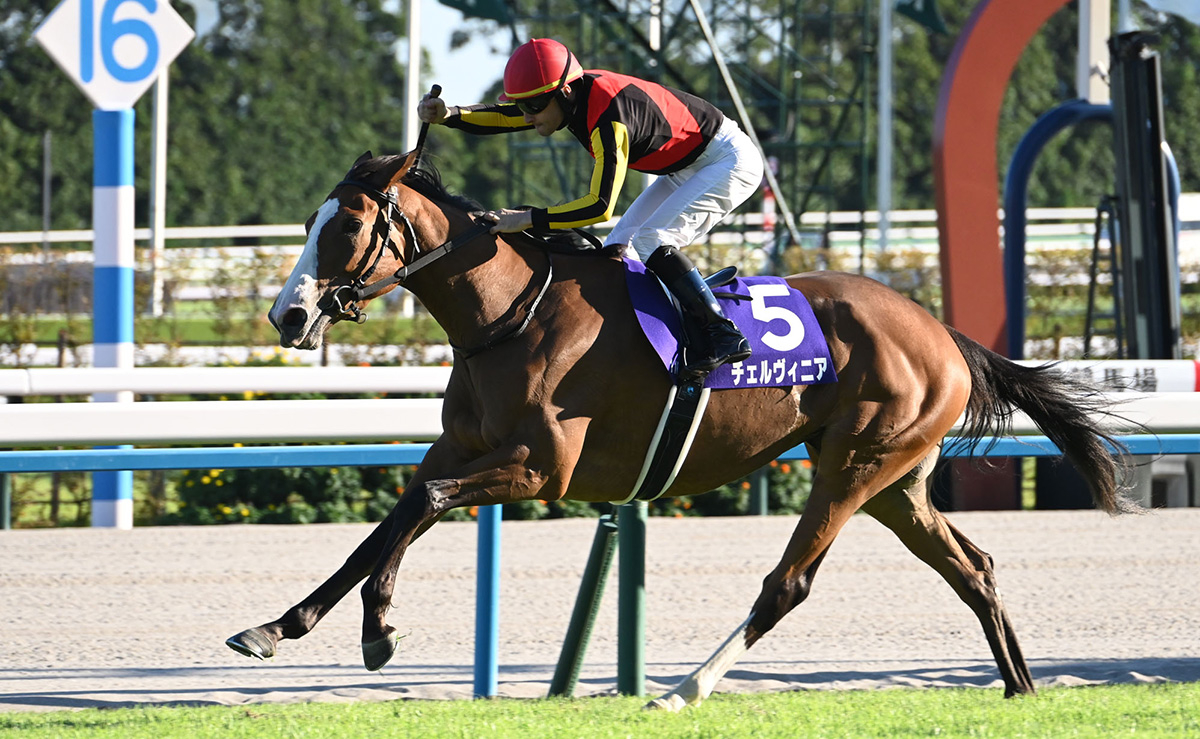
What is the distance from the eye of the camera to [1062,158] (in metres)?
33.0

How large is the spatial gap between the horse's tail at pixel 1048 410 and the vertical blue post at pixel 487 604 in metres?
1.58

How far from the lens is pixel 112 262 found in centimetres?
736

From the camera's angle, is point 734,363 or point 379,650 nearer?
point 379,650

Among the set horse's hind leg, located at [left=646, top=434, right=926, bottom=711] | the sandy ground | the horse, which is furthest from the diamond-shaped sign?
horse's hind leg, located at [left=646, top=434, right=926, bottom=711]

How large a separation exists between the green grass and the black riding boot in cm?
97

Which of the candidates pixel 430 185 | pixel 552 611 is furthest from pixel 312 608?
pixel 552 611

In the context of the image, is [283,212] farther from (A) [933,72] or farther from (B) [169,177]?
(A) [933,72]

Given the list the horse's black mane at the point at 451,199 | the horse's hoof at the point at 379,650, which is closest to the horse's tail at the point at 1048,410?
the horse's black mane at the point at 451,199

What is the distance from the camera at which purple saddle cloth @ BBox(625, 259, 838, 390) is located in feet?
13.6

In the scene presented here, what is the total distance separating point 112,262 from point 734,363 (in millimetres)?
4286

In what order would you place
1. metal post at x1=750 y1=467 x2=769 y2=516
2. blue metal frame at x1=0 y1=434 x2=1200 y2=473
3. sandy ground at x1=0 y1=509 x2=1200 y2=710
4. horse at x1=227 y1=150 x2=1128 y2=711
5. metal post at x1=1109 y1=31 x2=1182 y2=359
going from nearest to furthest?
horse at x1=227 y1=150 x2=1128 y2=711
blue metal frame at x1=0 y1=434 x2=1200 y2=473
sandy ground at x1=0 y1=509 x2=1200 y2=710
metal post at x1=1109 y1=31 x2=1182 y2=359
metal post at x1=750 y1=467 x2=769 y2=516

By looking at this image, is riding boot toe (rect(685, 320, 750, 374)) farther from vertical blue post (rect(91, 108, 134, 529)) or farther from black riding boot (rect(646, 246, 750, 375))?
vertical blue post (rect(91, 108, 134, 529))

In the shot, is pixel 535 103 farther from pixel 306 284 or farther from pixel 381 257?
pixel 306 284

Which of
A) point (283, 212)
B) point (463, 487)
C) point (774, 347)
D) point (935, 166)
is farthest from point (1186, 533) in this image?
point (283, 212)
